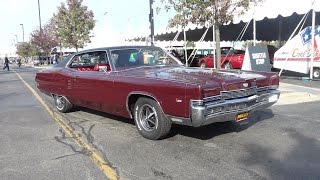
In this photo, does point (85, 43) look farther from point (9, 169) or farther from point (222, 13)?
point (9, 169)

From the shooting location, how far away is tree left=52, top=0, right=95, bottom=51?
35281 mm

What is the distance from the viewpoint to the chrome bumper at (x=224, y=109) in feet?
18.6

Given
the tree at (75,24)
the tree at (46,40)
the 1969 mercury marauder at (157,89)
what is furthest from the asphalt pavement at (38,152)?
the tree at (46,40)

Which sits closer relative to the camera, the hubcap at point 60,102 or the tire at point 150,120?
the tire at point 150,120

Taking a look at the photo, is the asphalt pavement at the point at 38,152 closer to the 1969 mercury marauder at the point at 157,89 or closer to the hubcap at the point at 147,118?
the 1969 mercury marauder at the point at 157,89

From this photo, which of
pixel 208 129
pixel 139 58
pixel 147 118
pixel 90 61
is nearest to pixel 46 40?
pixel 90 61

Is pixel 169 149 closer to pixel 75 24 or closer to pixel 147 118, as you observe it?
pixel 147 118

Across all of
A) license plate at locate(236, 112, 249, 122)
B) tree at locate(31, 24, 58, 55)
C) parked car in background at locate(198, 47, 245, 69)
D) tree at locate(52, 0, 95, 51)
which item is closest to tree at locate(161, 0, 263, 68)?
license plate at locate(236, 112, 249, 122)

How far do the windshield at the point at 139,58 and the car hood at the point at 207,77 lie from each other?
28 centimetres

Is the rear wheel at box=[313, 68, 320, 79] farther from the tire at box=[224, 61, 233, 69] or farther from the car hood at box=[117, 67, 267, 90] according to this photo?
the car hood at box=[117, 67, 267, 90]

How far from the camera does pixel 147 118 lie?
6.69 metres

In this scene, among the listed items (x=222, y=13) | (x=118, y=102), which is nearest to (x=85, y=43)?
(x=222, y=13)

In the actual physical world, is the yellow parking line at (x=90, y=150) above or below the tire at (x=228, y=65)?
below

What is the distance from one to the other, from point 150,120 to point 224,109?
1.29 metres
